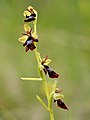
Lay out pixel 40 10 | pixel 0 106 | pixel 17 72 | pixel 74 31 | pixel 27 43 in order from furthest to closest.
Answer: pixel 40 10, pixel 74 31, pixel 17 72, pixel 0 106, pixel 27 43

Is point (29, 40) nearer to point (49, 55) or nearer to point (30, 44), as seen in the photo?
point (30, 44)

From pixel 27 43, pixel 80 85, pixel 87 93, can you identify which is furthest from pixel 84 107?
pixel 27 43

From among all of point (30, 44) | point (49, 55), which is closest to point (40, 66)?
point (30, 44)

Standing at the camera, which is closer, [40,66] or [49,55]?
[40,66]

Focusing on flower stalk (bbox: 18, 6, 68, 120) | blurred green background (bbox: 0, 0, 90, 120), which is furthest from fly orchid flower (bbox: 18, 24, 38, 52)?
blurred green background (bbox: 0, 0, 90, 120)

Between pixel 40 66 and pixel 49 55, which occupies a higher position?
pixel 40 66

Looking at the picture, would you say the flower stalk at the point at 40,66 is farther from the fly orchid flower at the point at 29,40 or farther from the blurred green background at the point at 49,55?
the blurred green background at the point at 49,55

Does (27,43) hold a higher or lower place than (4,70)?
higher

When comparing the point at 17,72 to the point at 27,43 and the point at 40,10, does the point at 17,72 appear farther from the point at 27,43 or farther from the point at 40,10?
the point at 27,43

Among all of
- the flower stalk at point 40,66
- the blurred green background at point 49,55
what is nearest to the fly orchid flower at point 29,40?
the flower stalk at point 40,66
